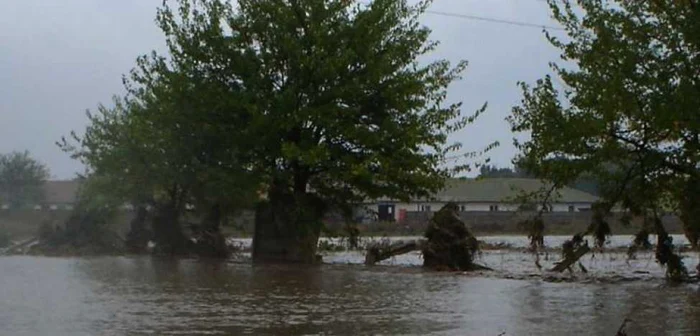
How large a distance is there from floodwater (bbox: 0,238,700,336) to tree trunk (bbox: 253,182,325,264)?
12.1ft

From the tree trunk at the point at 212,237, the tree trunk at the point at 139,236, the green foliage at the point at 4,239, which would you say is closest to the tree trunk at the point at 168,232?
the tree trunk at the point at 212,237

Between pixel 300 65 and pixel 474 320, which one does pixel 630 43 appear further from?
pixel 300 65

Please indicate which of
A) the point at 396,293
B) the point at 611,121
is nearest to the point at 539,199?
the point at 611,121

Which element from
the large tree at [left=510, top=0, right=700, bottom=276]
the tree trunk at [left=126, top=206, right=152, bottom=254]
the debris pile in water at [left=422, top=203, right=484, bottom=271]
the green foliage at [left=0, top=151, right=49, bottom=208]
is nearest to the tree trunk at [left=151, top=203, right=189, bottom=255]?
the tree trunk at [left=126, top=206, right=152, bottom=254]

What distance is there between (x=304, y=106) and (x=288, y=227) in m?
3.97

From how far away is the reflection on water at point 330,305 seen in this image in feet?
45.3

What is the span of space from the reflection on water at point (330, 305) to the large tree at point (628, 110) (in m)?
2.03

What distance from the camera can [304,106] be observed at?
28938 millimetres

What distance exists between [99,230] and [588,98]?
27.5 m

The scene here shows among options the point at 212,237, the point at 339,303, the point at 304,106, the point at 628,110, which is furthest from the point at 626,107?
the point at 212,237

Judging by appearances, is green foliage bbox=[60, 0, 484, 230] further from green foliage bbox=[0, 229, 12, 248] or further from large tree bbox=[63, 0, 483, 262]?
A: green foliage bbox=[0, 229, 12, 248]

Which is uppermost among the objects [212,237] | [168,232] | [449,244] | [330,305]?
[168,232]

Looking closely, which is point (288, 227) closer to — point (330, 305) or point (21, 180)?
point (330, 305)

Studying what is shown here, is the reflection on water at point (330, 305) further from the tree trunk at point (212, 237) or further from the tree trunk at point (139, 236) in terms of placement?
the tree trunk at point (139, 236)
